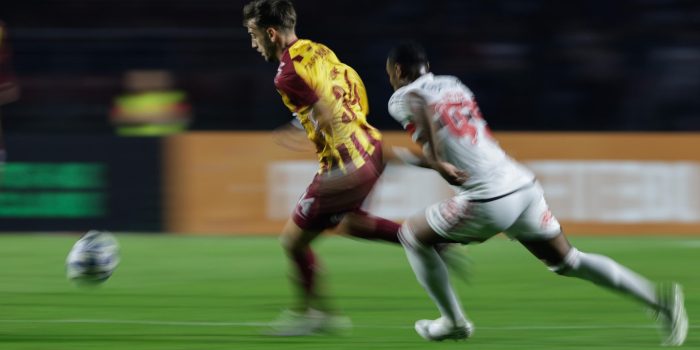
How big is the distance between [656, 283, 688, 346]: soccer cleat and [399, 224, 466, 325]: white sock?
3.25 feet

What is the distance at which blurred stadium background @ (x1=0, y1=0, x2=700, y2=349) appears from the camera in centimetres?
1459

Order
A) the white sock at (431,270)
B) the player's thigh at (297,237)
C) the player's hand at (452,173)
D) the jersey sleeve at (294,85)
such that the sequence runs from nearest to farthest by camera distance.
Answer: the player's hand at (452,173) < the white sock at (431,270) < the jersey sleeve at (294,85) < the player's thigh at (297,237)

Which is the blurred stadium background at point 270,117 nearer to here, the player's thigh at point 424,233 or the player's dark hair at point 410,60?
the player's thigh at point 424,233

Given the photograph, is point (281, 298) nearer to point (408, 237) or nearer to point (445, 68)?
point (408, 237)

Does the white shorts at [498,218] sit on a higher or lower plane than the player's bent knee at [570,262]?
higher

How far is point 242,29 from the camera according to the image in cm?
1681

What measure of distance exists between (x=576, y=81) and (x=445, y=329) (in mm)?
9675

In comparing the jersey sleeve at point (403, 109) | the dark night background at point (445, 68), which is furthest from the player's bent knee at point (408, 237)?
the dark night background at point (445, 68)

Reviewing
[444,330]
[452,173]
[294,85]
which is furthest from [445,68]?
[452,173]

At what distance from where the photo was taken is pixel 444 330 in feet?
23.7

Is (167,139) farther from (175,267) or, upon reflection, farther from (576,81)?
(576,81)

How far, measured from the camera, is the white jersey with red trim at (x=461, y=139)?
6.81 meters

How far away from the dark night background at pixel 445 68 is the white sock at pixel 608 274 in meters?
9.30

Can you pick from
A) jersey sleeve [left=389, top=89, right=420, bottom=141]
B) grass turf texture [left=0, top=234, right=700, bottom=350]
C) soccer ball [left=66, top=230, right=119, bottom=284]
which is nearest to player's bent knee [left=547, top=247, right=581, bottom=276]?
grass turf texture [left=0, top=234, right=700, bottom=350]
